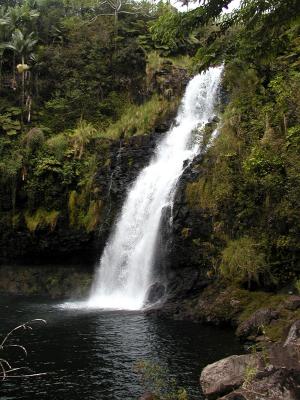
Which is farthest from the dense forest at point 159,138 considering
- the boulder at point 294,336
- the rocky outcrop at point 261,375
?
the boulder at point 294,336

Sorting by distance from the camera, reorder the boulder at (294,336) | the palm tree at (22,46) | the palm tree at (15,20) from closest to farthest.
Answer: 1. the boulder at (294,336)
2. the palm tree at (22,46)
3. the palm tree at (15,20)

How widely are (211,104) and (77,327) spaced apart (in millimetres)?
15506

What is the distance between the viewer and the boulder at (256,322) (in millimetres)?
12711

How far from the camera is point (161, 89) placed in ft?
93.3

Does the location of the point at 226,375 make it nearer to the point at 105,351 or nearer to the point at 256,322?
the point at 256,322

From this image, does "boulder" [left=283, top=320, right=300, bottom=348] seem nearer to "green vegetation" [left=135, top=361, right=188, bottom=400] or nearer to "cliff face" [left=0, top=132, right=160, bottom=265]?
"green vegetation" [left=135, top=361, right=188, bottom=400]

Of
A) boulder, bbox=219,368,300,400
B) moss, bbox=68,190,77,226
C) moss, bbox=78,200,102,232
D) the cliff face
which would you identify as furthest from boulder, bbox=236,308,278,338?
moss, bbox=68,190,77,226

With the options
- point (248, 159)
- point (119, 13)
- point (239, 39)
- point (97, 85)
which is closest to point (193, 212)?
point (248, 159)

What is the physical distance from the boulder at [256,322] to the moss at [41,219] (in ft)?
40.6

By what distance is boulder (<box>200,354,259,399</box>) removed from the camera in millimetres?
8359

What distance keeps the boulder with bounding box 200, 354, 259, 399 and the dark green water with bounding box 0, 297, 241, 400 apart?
77cm

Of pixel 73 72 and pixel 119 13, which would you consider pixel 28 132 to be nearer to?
pixel 73 72

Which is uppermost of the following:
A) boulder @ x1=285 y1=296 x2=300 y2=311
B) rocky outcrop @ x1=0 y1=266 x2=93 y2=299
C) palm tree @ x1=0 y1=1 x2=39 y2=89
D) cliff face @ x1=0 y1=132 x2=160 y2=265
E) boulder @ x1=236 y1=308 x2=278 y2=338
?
palm tree @ x1=0 y1=1 x2=39 y2=89

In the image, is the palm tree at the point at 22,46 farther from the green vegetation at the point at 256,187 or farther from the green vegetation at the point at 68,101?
the green vegetation at the point at 256,187
